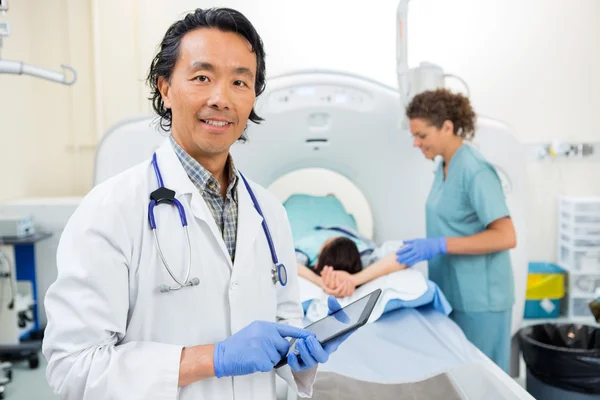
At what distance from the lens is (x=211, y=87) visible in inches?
32.7

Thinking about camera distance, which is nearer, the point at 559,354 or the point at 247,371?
the point at 247,371

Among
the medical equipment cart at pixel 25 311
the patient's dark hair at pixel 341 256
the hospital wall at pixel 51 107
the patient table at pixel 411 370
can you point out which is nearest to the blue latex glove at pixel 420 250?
the patient's dark hair at pixel 341 256

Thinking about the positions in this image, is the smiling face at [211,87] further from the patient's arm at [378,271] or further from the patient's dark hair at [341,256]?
the patient's dark hair at [341,256]

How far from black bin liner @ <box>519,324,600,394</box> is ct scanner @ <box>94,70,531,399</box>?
15 cm

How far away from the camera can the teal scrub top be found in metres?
1.83

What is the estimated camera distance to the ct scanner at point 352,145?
213 centimetres

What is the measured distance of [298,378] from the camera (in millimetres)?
971

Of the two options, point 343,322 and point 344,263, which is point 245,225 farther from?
point 344,263

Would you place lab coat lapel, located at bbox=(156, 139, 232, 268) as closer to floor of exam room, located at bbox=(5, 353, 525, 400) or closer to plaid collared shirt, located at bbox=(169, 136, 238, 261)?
plaid collared shirt, located at bbox=(169, 136, 238, 261)

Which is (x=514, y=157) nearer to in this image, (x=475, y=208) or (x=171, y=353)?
(x=475, y=208)

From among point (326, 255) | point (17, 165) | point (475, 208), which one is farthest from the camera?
point (17, 165)

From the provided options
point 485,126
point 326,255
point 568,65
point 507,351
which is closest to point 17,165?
point 326,255

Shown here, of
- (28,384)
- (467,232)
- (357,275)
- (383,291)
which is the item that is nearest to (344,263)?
(357,275)

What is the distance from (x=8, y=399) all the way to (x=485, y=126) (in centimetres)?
233
